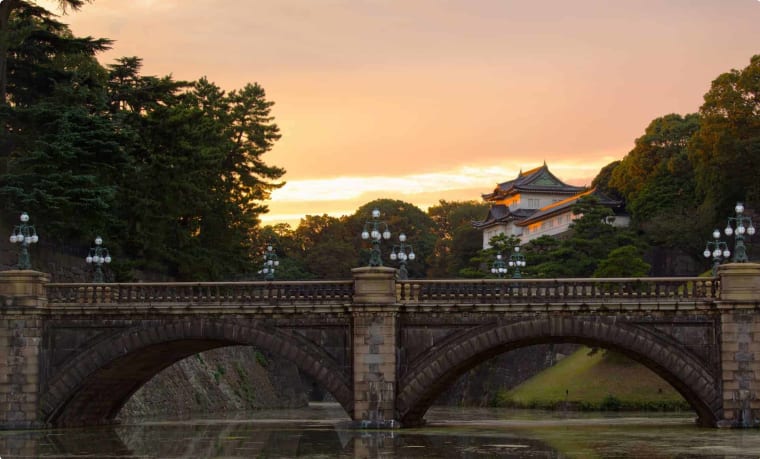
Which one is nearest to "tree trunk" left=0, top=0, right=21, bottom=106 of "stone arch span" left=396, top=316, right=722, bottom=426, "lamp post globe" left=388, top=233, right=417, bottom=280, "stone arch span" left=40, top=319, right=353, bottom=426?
"stone arch span" left=40, top=319, right=353, bottom=426

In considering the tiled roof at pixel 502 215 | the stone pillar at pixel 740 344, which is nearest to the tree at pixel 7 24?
the stone pillar at pixel 740 344

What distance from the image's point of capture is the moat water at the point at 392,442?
37344mm

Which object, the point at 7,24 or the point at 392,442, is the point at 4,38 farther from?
the point at 392,442

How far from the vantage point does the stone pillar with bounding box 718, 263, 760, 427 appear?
1774 inches

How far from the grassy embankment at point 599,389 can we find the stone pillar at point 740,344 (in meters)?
29.1

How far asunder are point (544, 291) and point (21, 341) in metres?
18.5

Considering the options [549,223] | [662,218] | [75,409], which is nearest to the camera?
[75,409]

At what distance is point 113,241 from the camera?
223 feet

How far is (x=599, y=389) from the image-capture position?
79.7 metres

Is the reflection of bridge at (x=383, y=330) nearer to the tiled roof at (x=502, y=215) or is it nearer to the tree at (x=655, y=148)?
the tree at (x=655, y=148)

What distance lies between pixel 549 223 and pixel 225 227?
160ft

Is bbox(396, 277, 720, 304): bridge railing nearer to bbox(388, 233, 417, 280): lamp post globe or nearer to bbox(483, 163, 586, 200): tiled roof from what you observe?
bbox(388, 233, 417, 280): lamp post globe

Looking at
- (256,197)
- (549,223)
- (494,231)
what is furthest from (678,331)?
(494,231)

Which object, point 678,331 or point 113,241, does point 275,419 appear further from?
point 678,331
